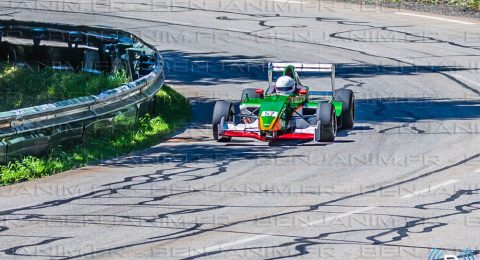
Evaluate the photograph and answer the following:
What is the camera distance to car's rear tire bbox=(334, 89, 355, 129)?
18984mm

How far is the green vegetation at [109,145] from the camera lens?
15.7 m

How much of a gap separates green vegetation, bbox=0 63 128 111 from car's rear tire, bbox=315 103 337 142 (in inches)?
220

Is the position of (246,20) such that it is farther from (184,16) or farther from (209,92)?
(209,92)

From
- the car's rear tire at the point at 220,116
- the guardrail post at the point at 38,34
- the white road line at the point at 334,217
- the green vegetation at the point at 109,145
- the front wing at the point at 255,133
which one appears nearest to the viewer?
the white road line at the point at 334,217

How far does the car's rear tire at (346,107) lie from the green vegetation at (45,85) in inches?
199

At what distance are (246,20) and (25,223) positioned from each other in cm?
2017

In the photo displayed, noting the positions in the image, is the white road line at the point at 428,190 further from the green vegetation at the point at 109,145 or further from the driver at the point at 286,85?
the green vegetation at the point at 109,145

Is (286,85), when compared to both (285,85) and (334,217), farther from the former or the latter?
(334,217)

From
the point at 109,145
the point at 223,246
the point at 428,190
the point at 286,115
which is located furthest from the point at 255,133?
the point at 223,246

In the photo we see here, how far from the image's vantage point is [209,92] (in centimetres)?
2347

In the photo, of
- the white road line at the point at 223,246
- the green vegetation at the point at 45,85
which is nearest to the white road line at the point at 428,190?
the white road line at the point at 223,246

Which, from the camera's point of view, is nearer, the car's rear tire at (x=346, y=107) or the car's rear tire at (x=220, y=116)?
the car's rear tire at (x=220, y=116)

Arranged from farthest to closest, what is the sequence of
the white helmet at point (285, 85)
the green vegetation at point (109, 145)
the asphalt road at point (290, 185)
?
the white helmet at point (285, 85) < the green vegetation at point (109, 145) < the asphalt road at point (290, 185)

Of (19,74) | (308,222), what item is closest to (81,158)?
(308,222)
